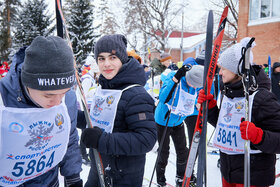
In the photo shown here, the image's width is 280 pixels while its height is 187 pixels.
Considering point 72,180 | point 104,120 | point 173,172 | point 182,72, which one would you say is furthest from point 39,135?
point 173,172

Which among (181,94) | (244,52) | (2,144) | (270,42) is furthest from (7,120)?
(270,42)

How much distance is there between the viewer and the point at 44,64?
111cm

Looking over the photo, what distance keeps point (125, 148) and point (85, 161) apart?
2.90 metres

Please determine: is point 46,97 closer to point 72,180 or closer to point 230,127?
point 72,180

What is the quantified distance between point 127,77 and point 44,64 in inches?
28.1

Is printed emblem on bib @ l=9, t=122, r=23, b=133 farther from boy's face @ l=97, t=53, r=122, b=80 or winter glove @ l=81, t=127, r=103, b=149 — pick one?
boy's face @ l=97, t=53, r=122, b=80

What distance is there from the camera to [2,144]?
1071 millimetres

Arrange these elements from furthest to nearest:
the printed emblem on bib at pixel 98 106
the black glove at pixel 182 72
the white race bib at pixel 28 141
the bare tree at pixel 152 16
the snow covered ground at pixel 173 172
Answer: the bare tree at pixel 152 16 → the snow covered ground at pixel 173 172 → the black glove at pixel 182 72 → the printed emblem on bib at pixel 98 106 → the white race bib at pixel 28 141

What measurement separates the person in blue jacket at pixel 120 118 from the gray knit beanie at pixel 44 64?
522 mm

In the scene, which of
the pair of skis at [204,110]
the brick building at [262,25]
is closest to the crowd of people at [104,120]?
the pair of skis at [204,110]

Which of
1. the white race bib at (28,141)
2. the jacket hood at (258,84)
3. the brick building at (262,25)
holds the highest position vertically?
the brick building at (262,25)

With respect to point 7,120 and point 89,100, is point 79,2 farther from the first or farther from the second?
point 7,120

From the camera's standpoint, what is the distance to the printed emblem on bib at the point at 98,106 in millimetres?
1786

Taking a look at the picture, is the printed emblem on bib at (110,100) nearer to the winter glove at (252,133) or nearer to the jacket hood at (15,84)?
the jacket hood at (15,84)
